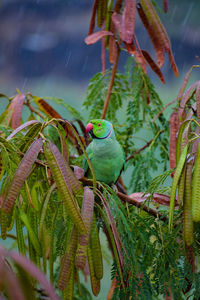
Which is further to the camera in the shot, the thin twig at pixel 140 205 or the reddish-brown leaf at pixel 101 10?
the reddish-brown leaf at pixel 101 10

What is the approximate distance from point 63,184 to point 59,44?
3020 millimetres

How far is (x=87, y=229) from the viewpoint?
0.52m

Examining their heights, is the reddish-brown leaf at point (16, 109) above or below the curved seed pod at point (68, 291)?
above

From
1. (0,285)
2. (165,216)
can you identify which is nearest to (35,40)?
(165,216)

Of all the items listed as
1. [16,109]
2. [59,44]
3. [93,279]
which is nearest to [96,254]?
[93,279]

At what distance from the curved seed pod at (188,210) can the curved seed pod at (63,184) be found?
0.17 meters

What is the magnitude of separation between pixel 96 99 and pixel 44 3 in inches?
101

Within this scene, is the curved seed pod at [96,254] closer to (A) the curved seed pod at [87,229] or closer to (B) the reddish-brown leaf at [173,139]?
(A) the curved seed pod at [87,229]

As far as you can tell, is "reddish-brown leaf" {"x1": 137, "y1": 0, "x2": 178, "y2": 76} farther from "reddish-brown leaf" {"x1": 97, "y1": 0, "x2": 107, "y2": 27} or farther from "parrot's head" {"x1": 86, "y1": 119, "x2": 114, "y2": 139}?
"parrot's head" {"x1": 86, "y1": 119, "x2": 114, "y2": 139}

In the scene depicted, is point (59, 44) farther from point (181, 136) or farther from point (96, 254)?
point (96, 254)

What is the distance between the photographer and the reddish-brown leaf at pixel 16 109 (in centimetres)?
98

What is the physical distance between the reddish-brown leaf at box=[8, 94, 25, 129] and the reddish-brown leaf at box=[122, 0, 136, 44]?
13.0 inches

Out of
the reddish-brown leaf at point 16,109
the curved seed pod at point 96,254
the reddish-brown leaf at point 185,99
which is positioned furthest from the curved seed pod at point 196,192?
the reddish-brown leaf at point 16,109

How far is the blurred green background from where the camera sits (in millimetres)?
3199
